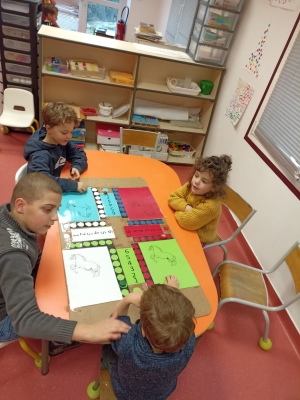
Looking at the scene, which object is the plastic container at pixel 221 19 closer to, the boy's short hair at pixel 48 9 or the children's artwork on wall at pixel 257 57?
the children's artwork on wall at pixel 257 57

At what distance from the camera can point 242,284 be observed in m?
1.73

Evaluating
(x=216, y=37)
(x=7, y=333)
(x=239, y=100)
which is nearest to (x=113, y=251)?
(x=7, y=333)

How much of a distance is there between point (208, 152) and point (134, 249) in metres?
2.42

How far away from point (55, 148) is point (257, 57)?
1.99 m

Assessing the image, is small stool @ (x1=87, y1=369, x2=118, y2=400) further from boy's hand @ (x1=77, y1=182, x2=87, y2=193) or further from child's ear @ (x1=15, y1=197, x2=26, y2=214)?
boy's hand @ (x1=77, y1=182, x2=87, y2=193)

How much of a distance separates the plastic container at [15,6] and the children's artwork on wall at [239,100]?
217 centimetres

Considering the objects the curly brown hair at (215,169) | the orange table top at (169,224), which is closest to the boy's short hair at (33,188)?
the orange table top at (169,224)

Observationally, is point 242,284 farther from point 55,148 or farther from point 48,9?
point 48,9

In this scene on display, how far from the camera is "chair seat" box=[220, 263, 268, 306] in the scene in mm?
1642

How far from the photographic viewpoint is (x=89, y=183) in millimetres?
1668

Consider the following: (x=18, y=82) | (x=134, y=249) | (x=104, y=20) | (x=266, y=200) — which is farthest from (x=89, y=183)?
(x=104, y=20)

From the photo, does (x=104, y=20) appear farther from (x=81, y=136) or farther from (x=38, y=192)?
(x=38, y=192)

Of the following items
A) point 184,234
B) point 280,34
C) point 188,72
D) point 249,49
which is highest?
point 280,34

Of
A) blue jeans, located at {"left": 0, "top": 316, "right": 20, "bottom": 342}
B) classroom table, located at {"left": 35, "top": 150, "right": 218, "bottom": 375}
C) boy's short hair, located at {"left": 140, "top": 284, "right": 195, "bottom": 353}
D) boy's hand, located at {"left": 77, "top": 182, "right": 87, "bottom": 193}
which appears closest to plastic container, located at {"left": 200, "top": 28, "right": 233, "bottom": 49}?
classroom table, located at {"left": 35, "top": 150, "right": 218, "bottom": 375}
